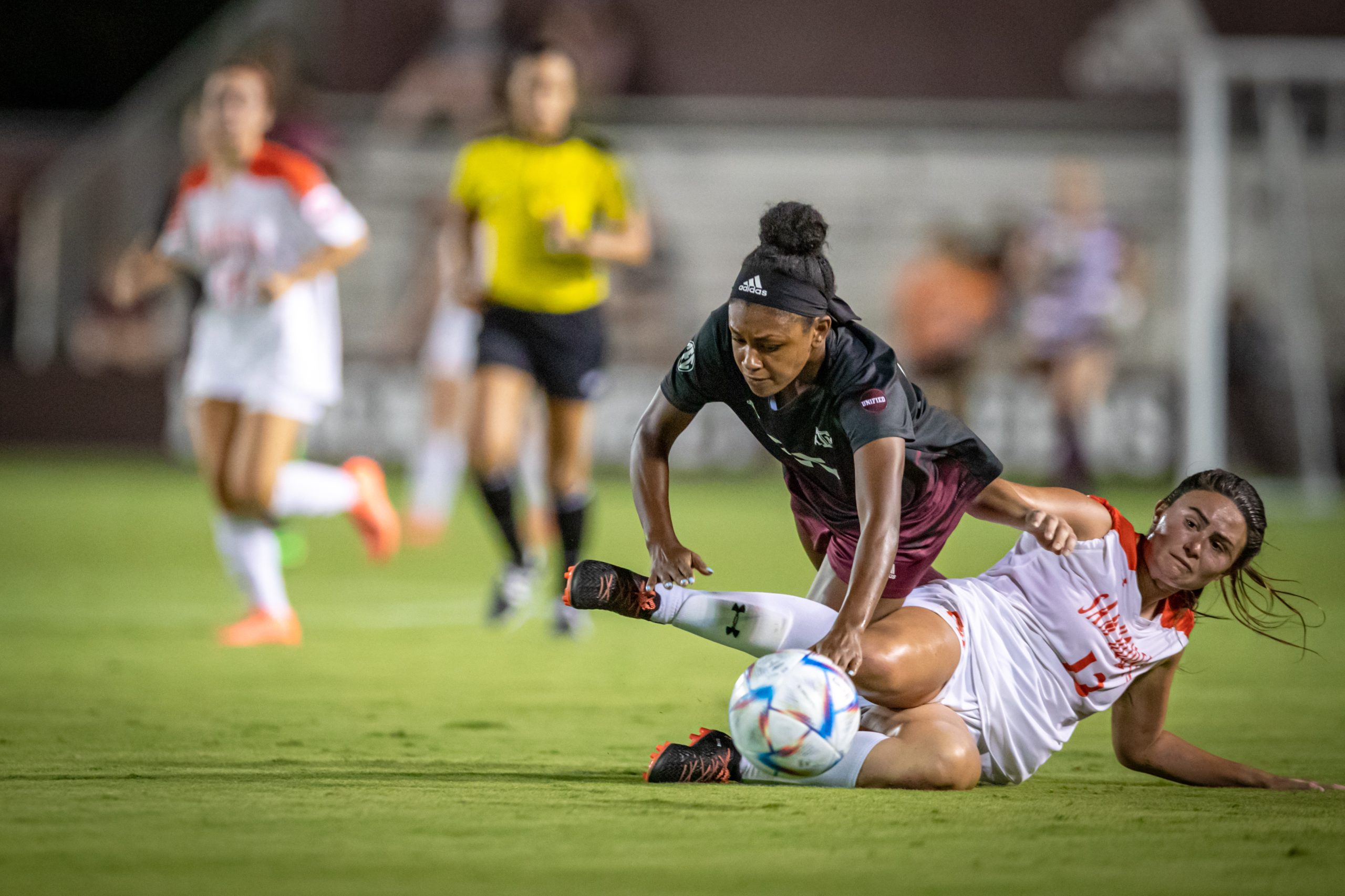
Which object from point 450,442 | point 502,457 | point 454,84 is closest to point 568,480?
point 502,457

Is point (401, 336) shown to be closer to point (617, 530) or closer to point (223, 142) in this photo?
point (617, 530)

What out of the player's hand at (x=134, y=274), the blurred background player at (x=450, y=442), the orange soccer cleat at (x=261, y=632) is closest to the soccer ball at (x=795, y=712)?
the orange soccer cleat at (x=261, y=632)

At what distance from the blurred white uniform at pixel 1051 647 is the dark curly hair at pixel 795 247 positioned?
33.8 inches

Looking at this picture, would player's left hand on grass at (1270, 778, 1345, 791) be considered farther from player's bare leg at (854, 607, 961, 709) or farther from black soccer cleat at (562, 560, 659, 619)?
black soccer cleat at (562, 560, 659, 619)

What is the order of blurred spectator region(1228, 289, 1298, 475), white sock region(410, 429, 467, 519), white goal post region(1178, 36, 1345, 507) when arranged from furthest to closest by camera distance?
blurred spectator region(1228, 289, 1298, 475) → white goal post region(1178, 36, 1345, 507) → white sock region(410, 429, 467, 519)

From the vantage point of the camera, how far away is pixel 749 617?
4.25 metres

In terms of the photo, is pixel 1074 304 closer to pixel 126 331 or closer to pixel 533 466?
pixel 533 466

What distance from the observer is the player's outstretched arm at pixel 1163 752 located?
418 cm

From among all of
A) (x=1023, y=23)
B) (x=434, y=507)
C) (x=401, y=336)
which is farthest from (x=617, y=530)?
(x=1023, y=23)

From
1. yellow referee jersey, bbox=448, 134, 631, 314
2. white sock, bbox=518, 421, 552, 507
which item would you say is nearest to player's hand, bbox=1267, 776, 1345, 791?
yellow referee jersey, bbox=448, 134, 631, 314

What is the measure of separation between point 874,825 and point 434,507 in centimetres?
838

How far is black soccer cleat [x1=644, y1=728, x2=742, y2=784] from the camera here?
13.5ft

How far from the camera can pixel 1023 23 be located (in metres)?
19.9

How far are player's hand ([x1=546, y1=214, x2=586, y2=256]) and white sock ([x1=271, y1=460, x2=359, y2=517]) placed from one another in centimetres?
130
